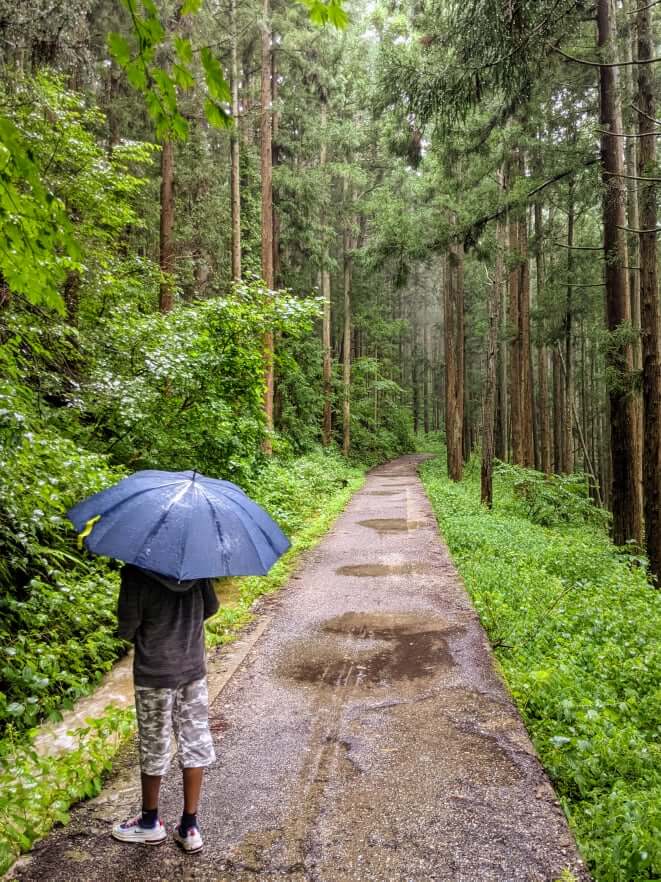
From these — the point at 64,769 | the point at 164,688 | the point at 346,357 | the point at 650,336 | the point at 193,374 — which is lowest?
the point at 64,769

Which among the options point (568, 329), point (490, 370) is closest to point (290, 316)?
point (490, 370)

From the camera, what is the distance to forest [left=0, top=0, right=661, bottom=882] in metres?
3.20

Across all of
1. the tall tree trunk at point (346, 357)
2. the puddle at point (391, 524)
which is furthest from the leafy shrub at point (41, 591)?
the tall tree trunk at point (346, 357)

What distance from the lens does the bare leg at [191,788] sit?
275cm

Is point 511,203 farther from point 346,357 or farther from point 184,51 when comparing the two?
point 346,357

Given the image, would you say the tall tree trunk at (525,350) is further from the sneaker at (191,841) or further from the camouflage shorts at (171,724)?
the sneaker at (191,841)

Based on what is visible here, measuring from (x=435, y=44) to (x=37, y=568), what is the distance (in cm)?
1323

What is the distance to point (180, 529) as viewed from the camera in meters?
2.50

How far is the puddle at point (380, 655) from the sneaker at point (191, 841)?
2081 mm

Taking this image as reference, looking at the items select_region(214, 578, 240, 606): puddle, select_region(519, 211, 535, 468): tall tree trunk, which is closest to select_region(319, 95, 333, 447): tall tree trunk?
select_region(519, 211, 535, 468): tall tree trunk

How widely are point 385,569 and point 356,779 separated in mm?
5305

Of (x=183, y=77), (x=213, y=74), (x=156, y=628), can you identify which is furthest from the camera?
(x=156, y=628)

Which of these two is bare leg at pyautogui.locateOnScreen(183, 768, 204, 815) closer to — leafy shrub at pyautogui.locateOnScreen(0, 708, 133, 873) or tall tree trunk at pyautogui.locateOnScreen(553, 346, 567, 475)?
leafy shrub at pyautogui.locateOnScreen(0, 708, 133, 873)

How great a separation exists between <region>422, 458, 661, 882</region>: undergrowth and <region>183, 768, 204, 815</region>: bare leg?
197 cm
